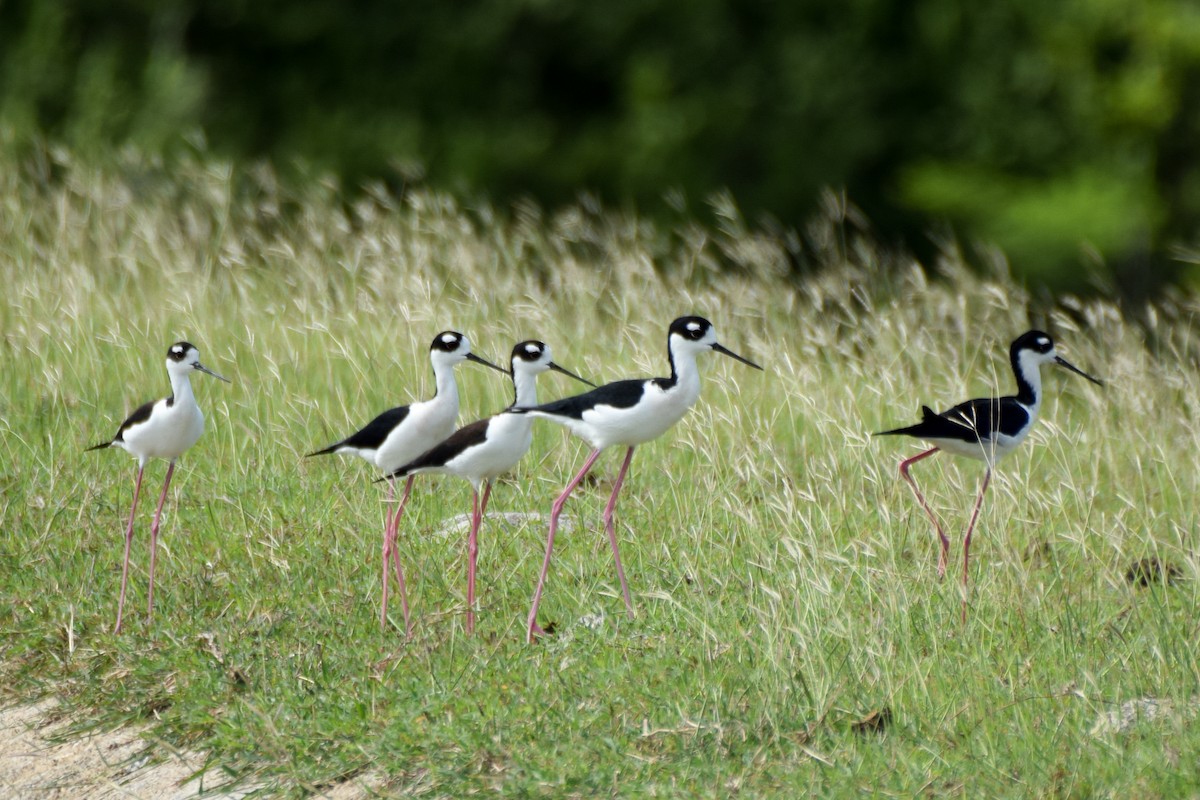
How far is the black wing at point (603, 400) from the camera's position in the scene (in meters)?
4.84

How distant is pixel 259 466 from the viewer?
6629mm

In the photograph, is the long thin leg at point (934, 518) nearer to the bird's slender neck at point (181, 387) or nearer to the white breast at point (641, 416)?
the white breast at point (641, 416)

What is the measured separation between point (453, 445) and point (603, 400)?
499 mm

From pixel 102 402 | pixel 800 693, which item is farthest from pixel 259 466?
pixel 800 693

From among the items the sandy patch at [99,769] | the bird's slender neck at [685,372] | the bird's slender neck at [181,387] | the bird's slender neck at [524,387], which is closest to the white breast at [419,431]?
the bird's slender neck at [524,387]

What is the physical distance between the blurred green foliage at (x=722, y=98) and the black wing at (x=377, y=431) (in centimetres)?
1342

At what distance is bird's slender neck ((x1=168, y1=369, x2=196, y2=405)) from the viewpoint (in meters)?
5.13

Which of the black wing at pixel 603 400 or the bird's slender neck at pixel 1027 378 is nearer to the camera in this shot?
the black wing at pixel 603 400

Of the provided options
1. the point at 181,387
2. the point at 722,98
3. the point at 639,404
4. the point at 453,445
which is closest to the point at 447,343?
the point at 453,445

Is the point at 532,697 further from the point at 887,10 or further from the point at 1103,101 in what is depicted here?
the point at 887,10

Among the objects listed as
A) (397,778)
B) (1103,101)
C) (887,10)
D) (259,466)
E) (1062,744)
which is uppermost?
(887,10)

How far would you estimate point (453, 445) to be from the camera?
16.0 feet

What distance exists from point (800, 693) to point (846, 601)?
27.8 inches

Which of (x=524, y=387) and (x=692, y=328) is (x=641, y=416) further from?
(x=524, y=387)
